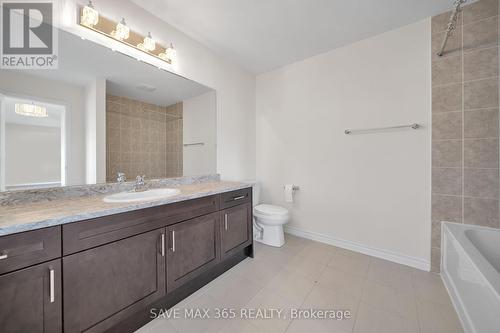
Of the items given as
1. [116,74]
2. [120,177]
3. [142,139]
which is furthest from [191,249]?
[116,74]

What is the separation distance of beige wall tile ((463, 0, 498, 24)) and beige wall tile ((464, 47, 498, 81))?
0.27 meters

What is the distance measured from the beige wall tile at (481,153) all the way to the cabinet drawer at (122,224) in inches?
88.3

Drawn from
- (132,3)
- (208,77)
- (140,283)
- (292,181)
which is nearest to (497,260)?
(292,181)

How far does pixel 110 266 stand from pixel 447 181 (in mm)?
2607

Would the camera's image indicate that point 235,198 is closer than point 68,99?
No

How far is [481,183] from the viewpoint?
1571 mm

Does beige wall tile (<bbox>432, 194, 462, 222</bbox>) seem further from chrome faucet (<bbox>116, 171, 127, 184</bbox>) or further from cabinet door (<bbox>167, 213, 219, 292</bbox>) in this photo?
chrome faucet (<bbox>116, 171, 127, 184</bbox>)

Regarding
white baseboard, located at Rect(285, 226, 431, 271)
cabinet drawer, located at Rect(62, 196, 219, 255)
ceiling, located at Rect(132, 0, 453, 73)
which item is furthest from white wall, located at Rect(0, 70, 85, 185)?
white baseboard, located at Rect(285, 226, 431, 271)

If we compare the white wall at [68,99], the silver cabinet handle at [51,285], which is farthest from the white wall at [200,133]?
the silver cabinet handle at [51,285]

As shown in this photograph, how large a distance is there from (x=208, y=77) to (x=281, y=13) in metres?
0.97

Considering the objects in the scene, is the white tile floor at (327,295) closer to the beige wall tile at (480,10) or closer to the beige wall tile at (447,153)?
the beige wall tile at (447,153)

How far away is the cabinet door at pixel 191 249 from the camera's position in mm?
1320

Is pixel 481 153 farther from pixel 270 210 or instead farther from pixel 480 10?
pixel 270 210

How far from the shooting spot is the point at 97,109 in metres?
1.48
